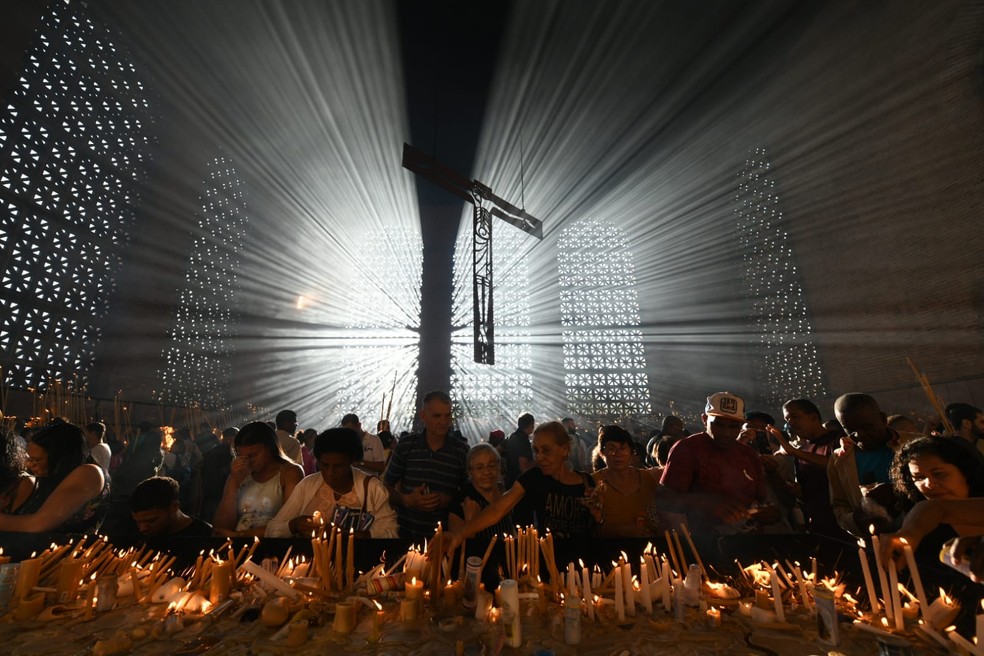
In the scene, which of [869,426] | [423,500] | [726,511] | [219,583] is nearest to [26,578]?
[219,583]

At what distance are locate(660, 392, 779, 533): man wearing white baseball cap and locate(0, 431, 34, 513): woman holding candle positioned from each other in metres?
4.31

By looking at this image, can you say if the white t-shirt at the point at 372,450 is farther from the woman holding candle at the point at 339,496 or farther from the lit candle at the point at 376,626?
the lit candle at the point at 376,626

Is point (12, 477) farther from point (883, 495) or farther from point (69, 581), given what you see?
point (883, 495)

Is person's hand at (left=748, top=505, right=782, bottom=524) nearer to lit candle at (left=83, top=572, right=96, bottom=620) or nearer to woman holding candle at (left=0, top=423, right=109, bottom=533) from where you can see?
lit candle at (left=83, top=572, right=96, bottom=620)

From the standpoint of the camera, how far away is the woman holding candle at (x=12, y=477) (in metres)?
2.45

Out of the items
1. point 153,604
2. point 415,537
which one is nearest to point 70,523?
point 153,604

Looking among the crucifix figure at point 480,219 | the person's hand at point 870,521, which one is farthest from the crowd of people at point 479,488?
the crucifix figure at point 480,219

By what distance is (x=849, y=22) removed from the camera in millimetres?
10117

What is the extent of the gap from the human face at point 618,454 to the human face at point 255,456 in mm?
2428

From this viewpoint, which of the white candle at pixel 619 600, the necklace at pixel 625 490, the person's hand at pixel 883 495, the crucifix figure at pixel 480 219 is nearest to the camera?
the white candle at pixel 619 600

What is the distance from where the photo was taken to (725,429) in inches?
111

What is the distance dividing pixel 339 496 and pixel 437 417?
2.74 feet

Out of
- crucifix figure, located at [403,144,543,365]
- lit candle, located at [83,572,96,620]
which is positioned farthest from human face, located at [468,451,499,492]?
crucifix figure, located at [403,144,543,365]

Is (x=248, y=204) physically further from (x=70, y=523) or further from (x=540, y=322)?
(x=70, y=523)
